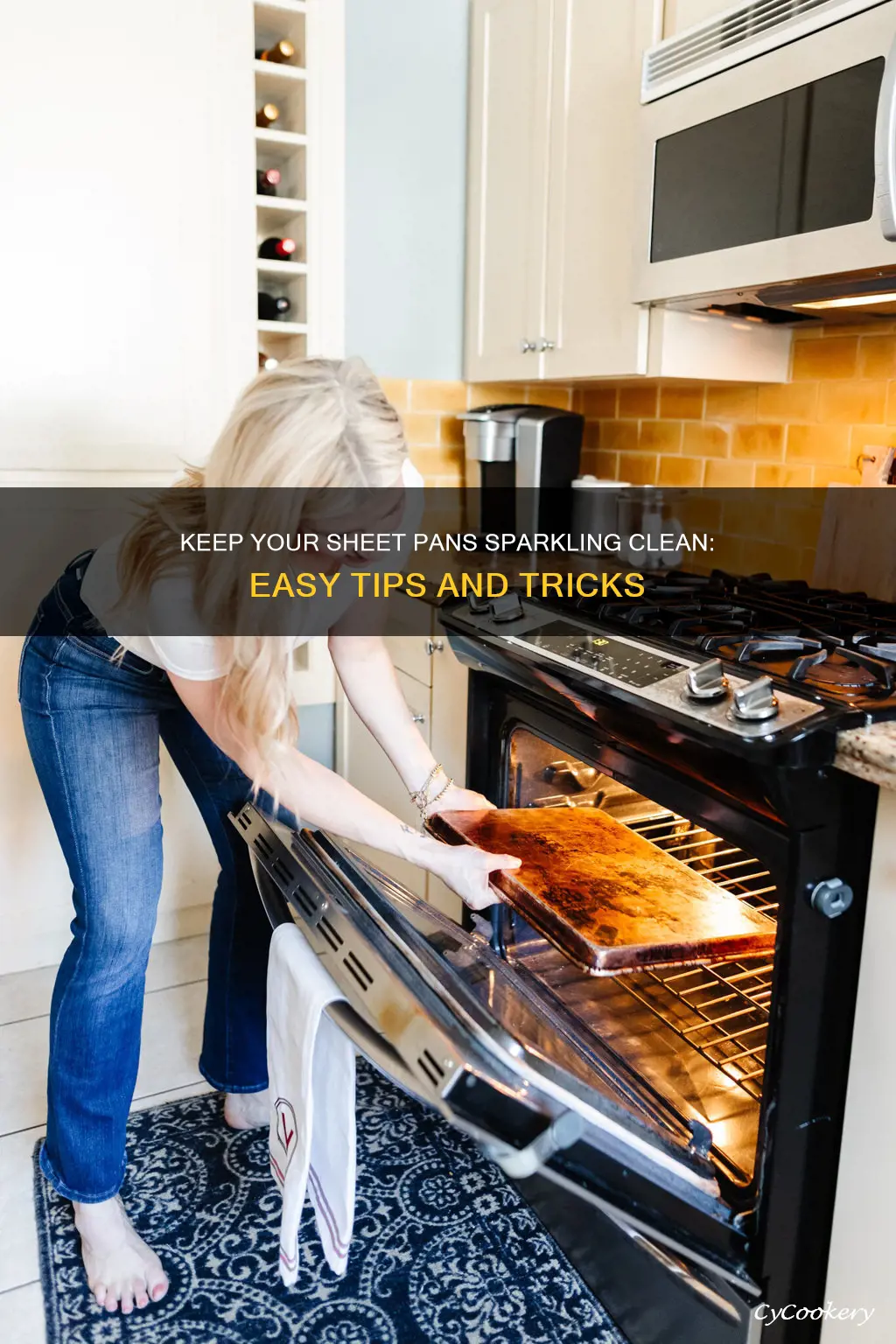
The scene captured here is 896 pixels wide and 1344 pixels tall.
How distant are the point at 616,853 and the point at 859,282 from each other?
2.78 feet

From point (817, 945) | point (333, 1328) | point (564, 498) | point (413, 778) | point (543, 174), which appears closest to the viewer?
point (817, 945)

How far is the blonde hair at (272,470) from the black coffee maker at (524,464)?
1.11 m

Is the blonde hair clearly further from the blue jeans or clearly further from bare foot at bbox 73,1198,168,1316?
bare foot at bbox 73,1198,168,1316

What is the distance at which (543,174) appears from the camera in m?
2.13

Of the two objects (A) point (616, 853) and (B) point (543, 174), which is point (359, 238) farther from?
(A) point (616, 853)

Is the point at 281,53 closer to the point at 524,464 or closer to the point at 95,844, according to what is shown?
the point at 524,464

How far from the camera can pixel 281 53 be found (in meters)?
2.20

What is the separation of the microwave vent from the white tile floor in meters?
1.91

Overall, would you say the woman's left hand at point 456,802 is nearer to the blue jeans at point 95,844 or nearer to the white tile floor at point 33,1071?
the blue jeans at point 95,844

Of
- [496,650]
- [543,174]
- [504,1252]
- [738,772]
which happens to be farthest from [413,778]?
[543,174]

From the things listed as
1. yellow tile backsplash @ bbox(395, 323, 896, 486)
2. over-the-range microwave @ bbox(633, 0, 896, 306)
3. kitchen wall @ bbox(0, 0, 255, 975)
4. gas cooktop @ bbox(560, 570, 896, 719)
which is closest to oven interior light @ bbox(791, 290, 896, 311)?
over-the-range microwave @ bbox(633, 0, 896, 306)

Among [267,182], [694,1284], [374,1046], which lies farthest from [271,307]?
[694,1284]

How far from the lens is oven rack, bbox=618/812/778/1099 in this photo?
1.33 meters

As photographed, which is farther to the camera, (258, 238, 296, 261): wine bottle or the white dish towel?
(258, 238, 296, 261): wine bottle
